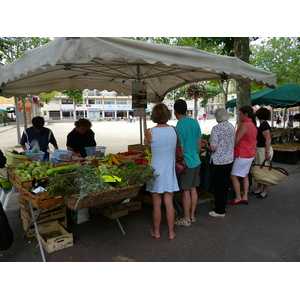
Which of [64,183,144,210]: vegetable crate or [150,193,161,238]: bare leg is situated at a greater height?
[64,183,144,210]: vegetable crate

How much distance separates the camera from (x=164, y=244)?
134 inches

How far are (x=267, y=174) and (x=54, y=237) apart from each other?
156 inches

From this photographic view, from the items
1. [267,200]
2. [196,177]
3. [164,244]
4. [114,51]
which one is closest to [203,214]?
[196,177]

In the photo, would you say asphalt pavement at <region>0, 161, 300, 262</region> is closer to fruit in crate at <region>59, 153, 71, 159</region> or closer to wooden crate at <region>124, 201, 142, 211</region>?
wooden crate at <region>124, 201, 142, 211</region>

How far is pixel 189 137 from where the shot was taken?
3.58 meters

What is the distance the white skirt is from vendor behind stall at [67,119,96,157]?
2.90 meters

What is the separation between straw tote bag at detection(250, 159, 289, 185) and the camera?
4796mm

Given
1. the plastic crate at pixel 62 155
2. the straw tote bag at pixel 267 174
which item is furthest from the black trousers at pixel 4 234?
the straw tote bag at pixel 267 174

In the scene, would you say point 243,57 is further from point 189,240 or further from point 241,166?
point 189,240

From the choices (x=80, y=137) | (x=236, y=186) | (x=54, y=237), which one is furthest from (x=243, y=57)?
(x=54, y=237)

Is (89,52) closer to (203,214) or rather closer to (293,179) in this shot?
(203,214)

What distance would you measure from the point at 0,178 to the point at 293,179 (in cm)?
676

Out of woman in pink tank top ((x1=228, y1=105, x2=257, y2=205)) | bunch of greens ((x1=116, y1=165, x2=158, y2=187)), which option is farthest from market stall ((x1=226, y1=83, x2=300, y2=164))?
bunch of greens ((x1=116, y1=165, x2=158, y2=187))

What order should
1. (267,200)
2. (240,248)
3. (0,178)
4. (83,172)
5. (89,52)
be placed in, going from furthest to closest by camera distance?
1. (267,200)
2. (0,178)
3. (240,248)
4. (83,172)
5. (89,52)
